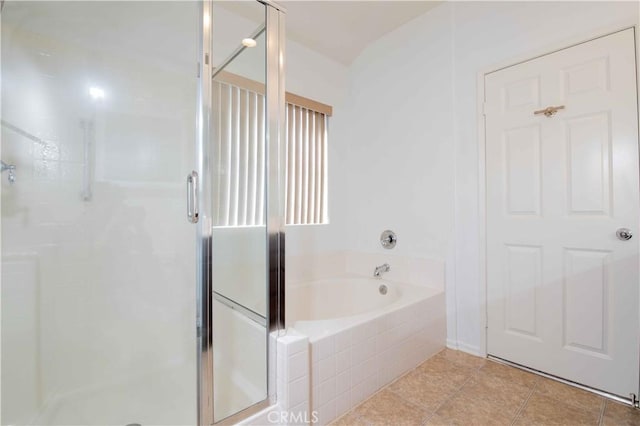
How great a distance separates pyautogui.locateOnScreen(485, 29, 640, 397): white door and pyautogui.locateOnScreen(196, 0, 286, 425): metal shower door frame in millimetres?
1491

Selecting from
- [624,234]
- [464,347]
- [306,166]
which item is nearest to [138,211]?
[306,166]

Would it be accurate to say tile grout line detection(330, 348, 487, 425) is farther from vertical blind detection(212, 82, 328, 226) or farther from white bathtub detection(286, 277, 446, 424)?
vertical blind detection(212, 82, 328, 226)

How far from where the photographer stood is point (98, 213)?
5.64 ft

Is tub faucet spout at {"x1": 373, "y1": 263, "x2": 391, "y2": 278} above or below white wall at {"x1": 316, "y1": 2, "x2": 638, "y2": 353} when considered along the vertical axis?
below

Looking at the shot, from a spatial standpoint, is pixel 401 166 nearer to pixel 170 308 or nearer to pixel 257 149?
pixel 257 149

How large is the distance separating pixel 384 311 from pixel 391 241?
2.97 feet

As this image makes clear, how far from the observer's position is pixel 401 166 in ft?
8.33

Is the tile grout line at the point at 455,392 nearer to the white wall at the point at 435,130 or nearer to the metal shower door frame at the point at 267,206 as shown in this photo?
the white wall at the point at 435,130

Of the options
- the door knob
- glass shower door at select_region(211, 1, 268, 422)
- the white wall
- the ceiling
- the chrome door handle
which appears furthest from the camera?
the ceiling

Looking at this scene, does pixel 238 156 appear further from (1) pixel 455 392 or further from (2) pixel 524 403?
(2) pixel 524 403

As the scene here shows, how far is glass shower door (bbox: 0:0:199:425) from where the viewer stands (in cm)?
151

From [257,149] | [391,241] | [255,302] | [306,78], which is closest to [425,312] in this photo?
[391,241]

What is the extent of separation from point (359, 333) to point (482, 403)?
74 cm

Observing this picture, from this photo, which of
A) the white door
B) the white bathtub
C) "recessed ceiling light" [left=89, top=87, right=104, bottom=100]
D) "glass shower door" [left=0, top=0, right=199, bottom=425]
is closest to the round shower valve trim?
the white bathtub
